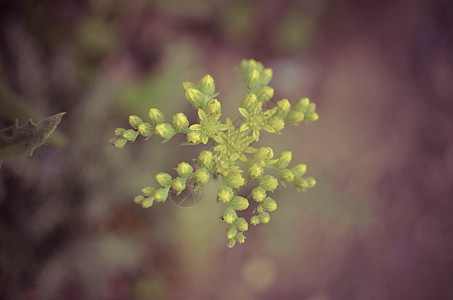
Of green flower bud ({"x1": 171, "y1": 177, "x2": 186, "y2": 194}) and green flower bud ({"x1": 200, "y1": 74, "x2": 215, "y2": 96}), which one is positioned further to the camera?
green flower bud ({"x1": 200, "y1": 74, "x2": 215, "y2": 96})

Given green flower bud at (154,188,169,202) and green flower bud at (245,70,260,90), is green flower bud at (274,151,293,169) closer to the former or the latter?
green flower bud at (245,70,260,90)

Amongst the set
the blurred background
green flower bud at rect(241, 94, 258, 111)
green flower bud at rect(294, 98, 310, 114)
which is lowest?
the blurred background

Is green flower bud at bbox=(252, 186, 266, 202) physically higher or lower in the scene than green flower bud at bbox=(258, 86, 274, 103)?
lower

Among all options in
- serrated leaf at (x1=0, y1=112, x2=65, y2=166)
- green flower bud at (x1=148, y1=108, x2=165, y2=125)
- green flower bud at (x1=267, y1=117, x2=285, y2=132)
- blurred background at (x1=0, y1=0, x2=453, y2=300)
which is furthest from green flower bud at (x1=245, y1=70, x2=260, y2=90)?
blurred background at (x1=0, y1=0, x2=453, y2=300)

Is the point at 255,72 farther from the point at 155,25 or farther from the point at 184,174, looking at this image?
the point at 155,25

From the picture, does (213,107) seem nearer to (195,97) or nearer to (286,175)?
(195,97)

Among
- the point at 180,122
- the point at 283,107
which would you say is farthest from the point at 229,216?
the point at 283,107

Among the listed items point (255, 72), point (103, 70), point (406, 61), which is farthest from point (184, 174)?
point (406, 61)
